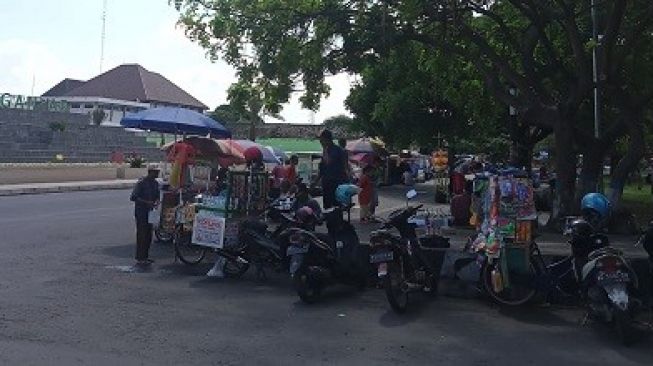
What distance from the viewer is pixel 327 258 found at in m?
9.15

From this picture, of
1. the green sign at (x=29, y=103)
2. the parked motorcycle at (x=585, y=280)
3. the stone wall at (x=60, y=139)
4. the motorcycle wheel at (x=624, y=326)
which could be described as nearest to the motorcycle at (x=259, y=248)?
the parked motorcycle at (x=585, y=280)

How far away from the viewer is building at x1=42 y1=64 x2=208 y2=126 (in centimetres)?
7738

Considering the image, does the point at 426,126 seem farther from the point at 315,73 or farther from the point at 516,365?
the point at 516,365

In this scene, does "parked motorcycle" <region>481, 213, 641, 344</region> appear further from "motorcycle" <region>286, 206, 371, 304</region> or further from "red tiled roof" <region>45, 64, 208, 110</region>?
"red tiled roof" <region>45, 64, 208, 110</region>

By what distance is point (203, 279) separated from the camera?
10211 mm

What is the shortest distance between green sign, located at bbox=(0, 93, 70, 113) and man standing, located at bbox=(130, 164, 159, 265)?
35028 mm

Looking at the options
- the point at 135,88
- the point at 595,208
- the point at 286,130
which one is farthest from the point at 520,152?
the point at 135,88

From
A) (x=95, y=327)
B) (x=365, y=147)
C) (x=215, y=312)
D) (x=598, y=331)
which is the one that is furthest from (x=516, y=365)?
(x=365, y=147)

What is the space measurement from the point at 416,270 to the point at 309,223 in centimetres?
166

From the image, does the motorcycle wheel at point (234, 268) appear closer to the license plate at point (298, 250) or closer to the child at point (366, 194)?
the license plate at point (298, 250)

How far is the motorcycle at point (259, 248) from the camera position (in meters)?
9.92

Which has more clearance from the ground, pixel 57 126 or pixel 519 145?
pixel 57 126

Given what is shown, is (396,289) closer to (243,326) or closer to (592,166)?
(243,326)

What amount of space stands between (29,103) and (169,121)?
1349 inches
